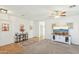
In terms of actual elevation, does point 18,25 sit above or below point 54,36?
above

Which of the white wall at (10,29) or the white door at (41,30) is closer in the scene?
the white wall at (10,29)

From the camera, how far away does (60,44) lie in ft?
11.5

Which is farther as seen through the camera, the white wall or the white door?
the white door

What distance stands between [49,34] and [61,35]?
50 cm

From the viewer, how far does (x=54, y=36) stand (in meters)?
3.28
